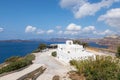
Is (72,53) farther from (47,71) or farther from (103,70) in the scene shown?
(103,70)

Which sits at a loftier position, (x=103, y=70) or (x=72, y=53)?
(x=72, y=53)

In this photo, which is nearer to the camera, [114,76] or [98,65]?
[114,76]

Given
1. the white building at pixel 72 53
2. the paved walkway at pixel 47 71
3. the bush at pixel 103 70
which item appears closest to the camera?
the bush at pixel 103 70

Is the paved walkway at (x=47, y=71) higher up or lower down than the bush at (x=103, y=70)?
lower down

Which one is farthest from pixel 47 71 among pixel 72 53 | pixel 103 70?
pixel 103 70

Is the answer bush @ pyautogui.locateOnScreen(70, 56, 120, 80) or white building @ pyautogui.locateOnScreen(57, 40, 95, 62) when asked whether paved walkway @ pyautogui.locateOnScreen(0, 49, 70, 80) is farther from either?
bush @ pyautogui.locateOnScreen(70, 56, 120, 80)

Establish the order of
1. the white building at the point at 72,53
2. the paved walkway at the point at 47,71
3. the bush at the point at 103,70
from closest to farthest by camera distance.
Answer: the bush at the point at 103,70, the paved walkway at the point at 47,71, the white building at the point at 72,53

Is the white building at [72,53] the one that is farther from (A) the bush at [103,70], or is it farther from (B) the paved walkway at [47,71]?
(A) the bush at [103,70]

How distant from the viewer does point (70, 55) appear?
3741cm

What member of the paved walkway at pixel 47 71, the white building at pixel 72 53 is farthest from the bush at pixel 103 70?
the white building at pixel 72 53

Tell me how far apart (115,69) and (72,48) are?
23.6 m

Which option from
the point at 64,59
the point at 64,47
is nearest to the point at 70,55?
the point at 64,59

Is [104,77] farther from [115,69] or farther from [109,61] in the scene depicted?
[109,61]

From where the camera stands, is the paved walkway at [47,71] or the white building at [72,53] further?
the white building at [72,53]
